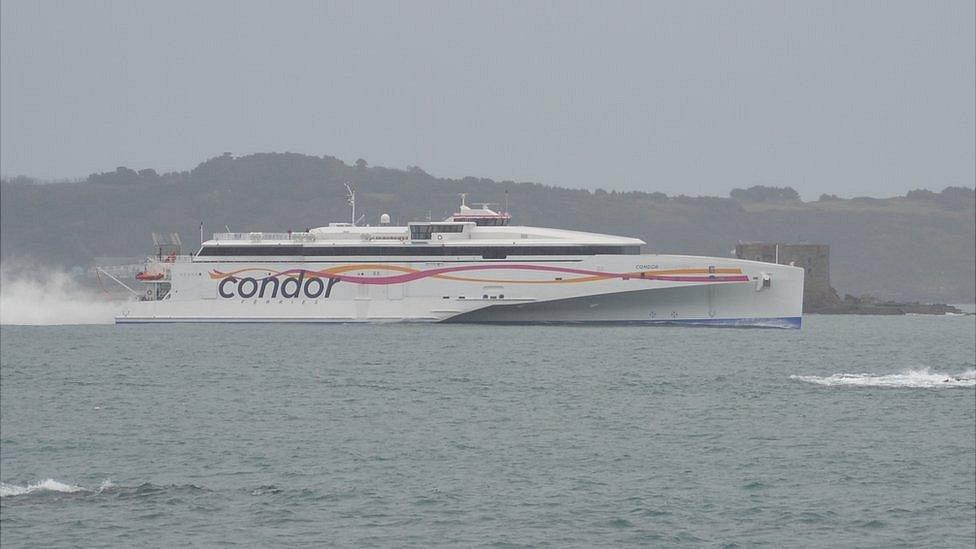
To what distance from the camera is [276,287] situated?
6594 cm

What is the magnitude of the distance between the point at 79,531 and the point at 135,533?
707 millimetres

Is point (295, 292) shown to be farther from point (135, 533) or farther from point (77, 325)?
point (135, 533)

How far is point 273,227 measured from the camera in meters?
184

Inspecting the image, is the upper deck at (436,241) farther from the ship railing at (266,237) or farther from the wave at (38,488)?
the wave at (38,488)

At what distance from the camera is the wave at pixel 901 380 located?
3766 cm

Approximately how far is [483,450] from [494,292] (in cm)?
3812

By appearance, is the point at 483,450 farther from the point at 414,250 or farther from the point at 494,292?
the point at 414,250

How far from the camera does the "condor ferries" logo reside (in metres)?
65.6

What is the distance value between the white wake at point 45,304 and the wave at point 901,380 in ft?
141

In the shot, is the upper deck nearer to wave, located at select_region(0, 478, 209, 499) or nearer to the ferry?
the ferry

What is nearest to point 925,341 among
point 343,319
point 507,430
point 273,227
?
point 343,319

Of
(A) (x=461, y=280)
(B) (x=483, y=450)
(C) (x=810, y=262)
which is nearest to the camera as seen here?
(B) (x=483, y=450)

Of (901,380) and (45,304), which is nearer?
(901,380)

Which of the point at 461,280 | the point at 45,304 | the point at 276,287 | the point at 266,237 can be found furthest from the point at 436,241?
the point at 45,304
